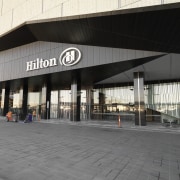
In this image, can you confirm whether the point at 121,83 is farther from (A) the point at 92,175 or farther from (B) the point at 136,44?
(A) the point at 92,175

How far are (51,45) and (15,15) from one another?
6637mm

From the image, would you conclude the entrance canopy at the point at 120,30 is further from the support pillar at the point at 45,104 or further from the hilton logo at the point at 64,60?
the support pillar at the point at 45,104

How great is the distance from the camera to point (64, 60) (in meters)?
21.5

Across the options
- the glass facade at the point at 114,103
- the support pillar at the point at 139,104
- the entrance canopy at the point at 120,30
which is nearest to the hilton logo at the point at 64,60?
the entrance canopy at the point at 120,30

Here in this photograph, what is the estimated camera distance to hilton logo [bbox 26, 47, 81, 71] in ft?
67.5

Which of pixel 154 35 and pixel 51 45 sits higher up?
pixel 51 45

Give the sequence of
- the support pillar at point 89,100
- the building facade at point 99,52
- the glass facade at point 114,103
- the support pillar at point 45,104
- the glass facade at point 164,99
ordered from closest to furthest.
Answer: the building facade at point 99,52, the glass facade at point 164,99, the glass facade at point 114,103, the support pillar at point 45,104, the support pillar at point 89,100

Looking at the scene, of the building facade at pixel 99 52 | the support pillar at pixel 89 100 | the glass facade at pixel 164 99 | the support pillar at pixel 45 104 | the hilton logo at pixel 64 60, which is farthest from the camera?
the support pillar at pixel 89 100

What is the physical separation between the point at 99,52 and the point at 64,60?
15.7ft

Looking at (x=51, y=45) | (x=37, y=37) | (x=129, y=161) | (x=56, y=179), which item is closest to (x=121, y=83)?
(x=51, y=45)

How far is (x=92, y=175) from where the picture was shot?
4473mm

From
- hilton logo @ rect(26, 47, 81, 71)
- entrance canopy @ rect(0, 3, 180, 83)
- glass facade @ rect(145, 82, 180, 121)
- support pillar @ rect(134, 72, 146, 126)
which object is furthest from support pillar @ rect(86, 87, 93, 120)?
support pillar @ rect(134, 72, 146, 126)

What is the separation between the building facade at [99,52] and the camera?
13.6 m

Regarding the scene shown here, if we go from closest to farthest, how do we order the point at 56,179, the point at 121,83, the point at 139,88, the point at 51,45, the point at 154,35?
1. the point at 56,179
2. the point at 154,35
3. the point at 139,88
4. the point at 51,45
5. the point at 121,83
